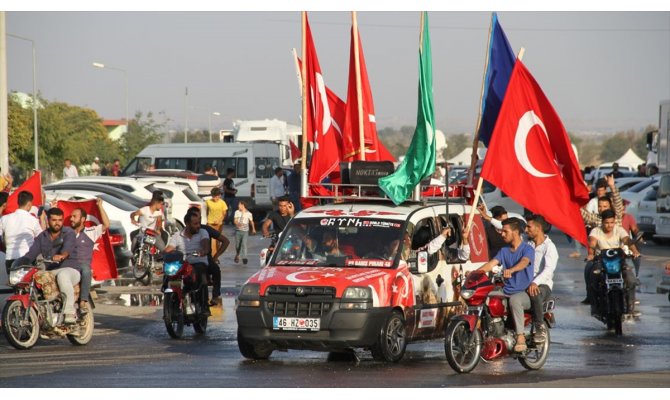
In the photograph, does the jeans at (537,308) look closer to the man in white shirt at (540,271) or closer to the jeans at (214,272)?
the man in white shirt at (540,271)

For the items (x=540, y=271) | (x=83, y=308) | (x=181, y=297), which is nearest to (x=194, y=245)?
(x=181, y=297)

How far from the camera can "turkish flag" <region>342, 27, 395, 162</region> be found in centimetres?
1778

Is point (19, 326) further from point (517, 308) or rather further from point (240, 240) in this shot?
point (240, 240)

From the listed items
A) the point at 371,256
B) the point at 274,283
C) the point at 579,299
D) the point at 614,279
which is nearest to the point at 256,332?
the point at 274,283

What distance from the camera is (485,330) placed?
12.5m

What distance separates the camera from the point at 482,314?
41.1 feet

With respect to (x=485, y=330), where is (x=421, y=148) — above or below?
above

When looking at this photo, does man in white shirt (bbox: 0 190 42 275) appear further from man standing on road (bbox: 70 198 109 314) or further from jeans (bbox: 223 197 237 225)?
jeans (bbox: 223 197 237 225)

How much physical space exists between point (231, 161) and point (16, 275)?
103 ft

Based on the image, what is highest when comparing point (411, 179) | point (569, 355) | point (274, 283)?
point (411, 179)

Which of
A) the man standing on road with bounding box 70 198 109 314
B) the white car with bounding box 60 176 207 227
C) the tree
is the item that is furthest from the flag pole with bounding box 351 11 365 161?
the tree

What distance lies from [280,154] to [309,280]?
112 ft

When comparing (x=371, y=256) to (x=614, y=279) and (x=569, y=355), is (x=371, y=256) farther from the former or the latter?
(x=614, y=279)

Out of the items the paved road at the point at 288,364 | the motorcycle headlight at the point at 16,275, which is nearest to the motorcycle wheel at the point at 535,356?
the paved road at the point at 288,364
